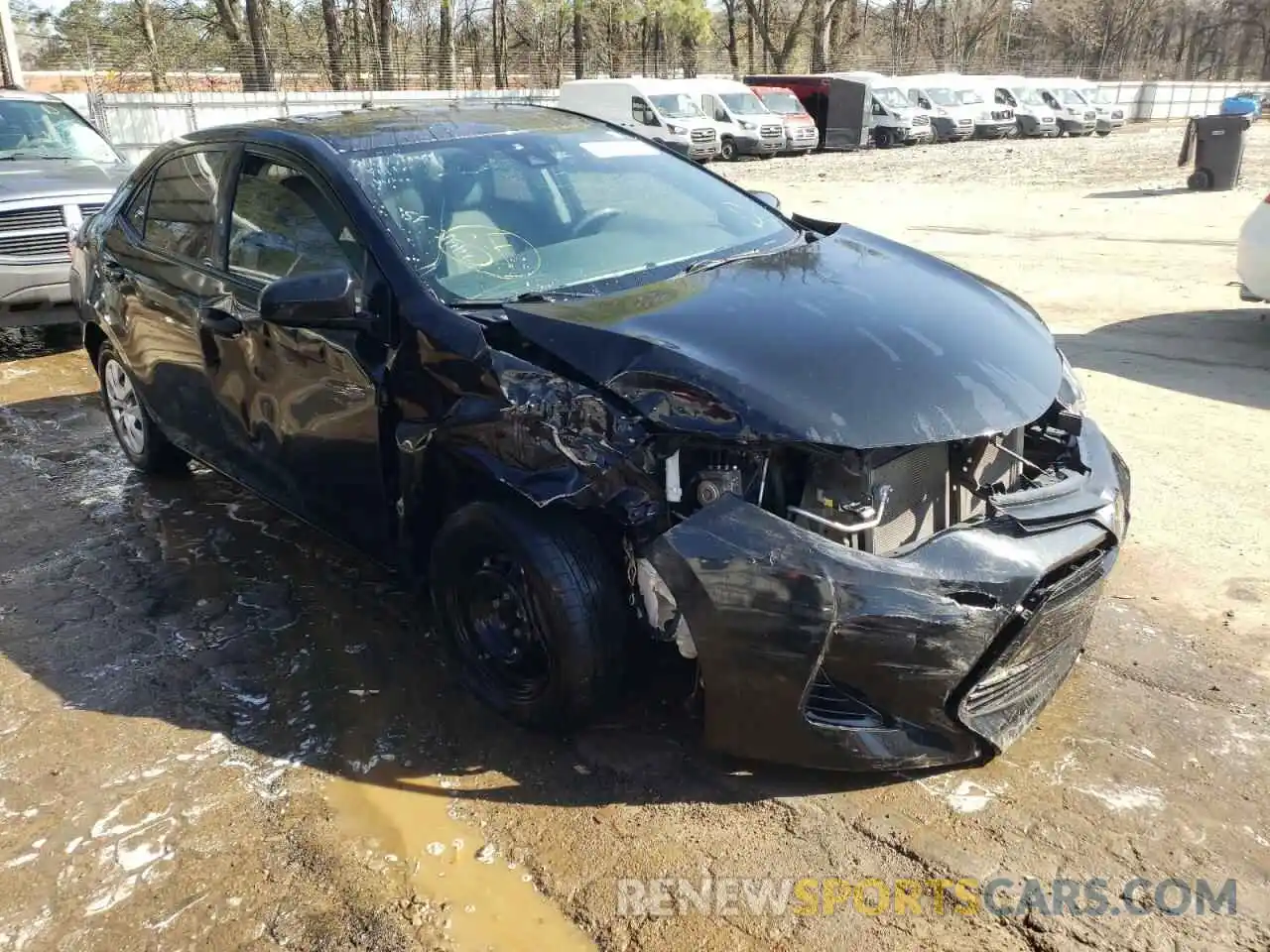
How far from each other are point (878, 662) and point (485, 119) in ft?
8.61

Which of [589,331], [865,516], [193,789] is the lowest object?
[193,789]

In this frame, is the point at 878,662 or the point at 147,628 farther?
the point at 147,628

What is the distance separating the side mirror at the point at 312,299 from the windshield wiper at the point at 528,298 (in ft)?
1.03

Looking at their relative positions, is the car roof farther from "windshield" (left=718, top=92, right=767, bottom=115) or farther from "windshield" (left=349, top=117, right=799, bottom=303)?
"windshield" (left=718, top=92, right=767, bottom=115)

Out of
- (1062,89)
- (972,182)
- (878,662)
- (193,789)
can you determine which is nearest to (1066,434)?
(878,662)

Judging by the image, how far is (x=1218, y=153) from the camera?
52.8 feet

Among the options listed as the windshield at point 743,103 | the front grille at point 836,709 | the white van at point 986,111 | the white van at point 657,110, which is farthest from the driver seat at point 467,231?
the white van at point 986,111

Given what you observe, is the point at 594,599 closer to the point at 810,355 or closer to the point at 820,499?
the point at 820,499

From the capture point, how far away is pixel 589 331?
2854 millimetres

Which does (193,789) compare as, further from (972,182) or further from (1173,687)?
(972,182)

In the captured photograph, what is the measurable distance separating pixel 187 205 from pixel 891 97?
Answer: 2889cm

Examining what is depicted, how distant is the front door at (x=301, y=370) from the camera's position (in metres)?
3.31

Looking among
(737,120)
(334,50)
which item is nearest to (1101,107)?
(737,120)

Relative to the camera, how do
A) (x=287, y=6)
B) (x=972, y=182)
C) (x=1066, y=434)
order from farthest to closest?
1. (x=287, y=6)
2. (x=972, y=182)
3. (x=1066, y=434)
